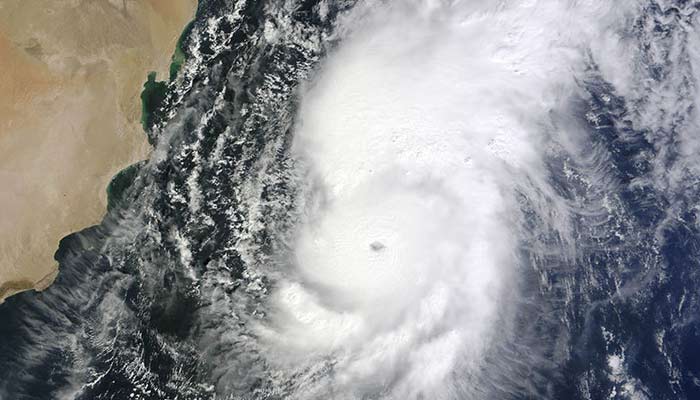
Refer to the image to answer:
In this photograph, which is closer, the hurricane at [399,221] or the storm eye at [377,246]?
the storm eye at [377,246]

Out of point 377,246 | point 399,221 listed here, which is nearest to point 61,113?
point 377,246

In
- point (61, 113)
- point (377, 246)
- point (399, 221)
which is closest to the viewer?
point (377, 246)

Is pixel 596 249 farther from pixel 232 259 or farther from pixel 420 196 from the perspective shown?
pixel 232 259

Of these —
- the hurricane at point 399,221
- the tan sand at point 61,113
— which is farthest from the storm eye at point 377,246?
the tan sand at point 61,113

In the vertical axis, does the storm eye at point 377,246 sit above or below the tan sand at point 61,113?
below

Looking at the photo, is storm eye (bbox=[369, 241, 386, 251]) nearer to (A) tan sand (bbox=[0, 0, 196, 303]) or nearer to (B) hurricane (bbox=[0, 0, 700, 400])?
(B) hurricane (bbox=[0, 0, 700, 400])

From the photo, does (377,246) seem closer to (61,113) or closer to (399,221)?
(399,221)

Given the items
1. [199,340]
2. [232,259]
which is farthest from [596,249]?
[199,340]

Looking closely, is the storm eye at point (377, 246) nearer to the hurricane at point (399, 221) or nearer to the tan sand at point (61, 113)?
the hurricane at point (399, 221)
